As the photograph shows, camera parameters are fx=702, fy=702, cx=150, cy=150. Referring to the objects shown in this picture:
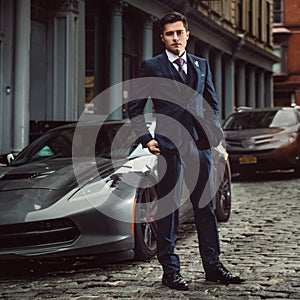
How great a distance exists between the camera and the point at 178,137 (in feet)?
16.1

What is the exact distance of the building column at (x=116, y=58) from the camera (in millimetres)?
19719

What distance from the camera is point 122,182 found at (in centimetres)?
589

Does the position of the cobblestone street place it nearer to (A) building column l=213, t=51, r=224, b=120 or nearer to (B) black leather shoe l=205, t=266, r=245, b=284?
(B) black leather shoe l=205, t=266, r=245, b=284

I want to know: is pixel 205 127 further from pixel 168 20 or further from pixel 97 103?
pixel 97 103

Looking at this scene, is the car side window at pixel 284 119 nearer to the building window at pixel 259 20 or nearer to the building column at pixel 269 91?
the building window at pixel 259 20

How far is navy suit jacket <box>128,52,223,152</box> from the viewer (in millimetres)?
4918

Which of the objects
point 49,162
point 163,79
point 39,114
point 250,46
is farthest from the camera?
point 250,46

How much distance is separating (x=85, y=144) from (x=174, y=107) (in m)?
2.26

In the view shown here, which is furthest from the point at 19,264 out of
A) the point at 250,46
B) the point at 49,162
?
the point at 250,46

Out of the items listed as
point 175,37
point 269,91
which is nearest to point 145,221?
point 175,37

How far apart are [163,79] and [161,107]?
0.20 metres

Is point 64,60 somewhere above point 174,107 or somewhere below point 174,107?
above

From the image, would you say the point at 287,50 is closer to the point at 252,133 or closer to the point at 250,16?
the point at 250,16

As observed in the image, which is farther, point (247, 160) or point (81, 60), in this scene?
point (81, 60)
